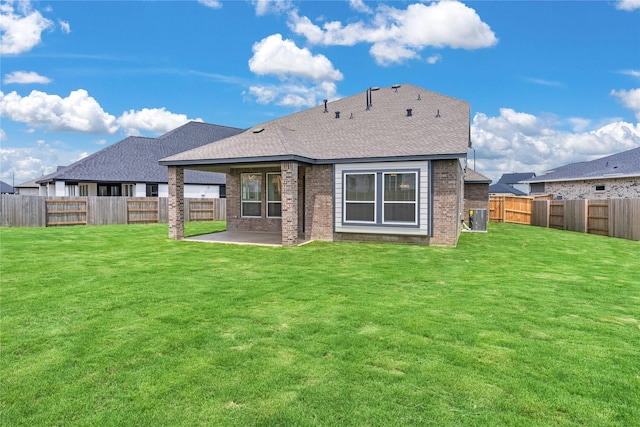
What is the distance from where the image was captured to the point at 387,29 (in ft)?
60.8

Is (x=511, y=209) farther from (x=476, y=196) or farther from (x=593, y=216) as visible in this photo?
(x=593, y=216)

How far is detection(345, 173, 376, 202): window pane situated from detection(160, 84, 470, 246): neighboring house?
3 centimetres

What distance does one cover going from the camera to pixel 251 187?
15828 mm

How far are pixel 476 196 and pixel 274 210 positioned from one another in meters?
12.0

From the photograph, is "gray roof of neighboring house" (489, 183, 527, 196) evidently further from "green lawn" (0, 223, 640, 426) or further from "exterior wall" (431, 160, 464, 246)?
"green lawn" (0, 223, 640, 426)

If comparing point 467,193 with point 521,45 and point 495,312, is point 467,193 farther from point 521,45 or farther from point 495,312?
point 495,312

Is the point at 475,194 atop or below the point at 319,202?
atop

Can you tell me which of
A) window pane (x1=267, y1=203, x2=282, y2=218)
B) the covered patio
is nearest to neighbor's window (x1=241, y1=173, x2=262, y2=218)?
window pane (x1=267, y1=203, x2=282, y2=218)

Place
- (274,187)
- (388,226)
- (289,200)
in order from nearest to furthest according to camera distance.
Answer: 1. (289,200)
2. (388,226)
3. (274,187)

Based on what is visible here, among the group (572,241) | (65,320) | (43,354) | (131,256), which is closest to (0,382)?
(43,354)

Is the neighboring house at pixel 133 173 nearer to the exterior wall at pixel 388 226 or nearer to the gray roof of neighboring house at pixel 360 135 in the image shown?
the gray roof of neighboring house at pixel 360 135

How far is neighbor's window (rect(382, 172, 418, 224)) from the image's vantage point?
12055mm

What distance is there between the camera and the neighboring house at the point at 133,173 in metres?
26.4

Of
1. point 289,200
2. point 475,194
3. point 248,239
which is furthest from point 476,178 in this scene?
point 248,239
